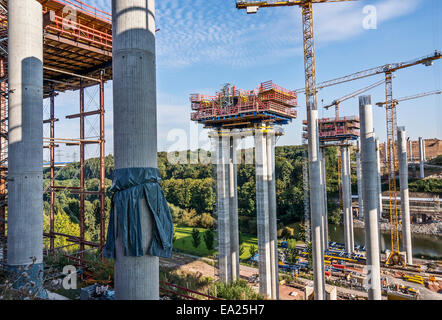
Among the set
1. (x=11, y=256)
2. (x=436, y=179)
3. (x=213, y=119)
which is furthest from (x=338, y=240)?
(x=11, y=256)

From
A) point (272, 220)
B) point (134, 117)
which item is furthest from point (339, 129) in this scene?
point (134, 117)

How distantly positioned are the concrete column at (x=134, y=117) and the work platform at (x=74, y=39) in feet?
29.4

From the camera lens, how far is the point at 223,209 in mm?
26125

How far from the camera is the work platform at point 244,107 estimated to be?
24.1 metres

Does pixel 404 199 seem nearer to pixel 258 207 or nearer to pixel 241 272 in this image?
pixel 241 272

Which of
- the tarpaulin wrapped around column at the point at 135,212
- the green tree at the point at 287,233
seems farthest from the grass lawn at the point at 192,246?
the tarpaulin wrapped around column at the point at 135,212

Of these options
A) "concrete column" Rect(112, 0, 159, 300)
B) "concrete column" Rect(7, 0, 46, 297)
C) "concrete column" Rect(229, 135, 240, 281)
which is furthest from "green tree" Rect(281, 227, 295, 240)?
"concrete column" Rect(112, 0, 159, 300)

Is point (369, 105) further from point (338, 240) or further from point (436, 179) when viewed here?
point (436, 179)

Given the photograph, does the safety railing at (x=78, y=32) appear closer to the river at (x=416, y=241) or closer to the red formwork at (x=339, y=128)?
the red formwork at (x=339, y=128)

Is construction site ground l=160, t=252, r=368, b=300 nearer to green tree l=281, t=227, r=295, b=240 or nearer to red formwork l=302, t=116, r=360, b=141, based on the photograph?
green tree l=281, t=227, r=295, b=240

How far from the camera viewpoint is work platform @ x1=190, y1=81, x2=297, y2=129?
79.1 ft

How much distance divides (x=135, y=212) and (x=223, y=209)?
1731 cm

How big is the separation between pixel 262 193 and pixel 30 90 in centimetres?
1714
